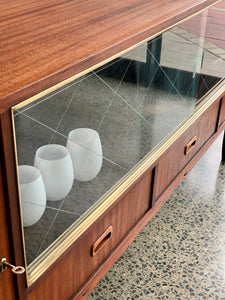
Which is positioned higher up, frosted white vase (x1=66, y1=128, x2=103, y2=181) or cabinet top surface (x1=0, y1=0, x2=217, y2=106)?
cabinet top surface (x1=0, y1=0, x2=217, y2=106)

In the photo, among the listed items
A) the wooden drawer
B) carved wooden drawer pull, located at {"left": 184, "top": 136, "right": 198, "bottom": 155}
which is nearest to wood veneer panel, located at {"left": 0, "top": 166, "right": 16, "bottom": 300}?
carved wooden drawer pull, located at {"left": 184, "top": 136, "right": 198, "bottom": 155}

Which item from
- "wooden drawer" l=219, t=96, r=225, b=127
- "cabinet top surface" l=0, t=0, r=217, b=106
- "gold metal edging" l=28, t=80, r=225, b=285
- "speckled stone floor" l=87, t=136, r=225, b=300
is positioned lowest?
"speckled stone floor" l=87, t=136, r=225, b=300

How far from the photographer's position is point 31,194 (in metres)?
0.56

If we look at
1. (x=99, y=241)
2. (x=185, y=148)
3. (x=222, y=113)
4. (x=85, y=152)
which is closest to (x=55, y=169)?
(x=85, y=152)

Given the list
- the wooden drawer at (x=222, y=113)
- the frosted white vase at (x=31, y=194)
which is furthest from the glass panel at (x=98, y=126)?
the wooden drawer at (x=222, y=113)

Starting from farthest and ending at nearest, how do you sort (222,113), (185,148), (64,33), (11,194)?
1. (222,113)
2. (185,148)
3. (64,33)
4. (11,194)

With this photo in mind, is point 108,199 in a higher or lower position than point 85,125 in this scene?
lower

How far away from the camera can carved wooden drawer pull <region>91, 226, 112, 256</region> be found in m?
0.71

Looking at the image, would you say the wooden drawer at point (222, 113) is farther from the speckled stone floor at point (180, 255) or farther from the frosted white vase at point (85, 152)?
the frosted white vase at point (85, 152)

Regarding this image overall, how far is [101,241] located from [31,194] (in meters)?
0.22

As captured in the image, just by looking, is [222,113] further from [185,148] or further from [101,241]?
[101,241]

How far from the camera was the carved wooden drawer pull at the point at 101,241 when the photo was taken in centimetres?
71

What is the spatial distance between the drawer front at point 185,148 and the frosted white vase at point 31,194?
35 cm

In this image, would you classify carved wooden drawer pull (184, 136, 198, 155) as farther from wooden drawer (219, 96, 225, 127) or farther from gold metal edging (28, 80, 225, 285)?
wooden drawer (219, 96, 225, 127)
